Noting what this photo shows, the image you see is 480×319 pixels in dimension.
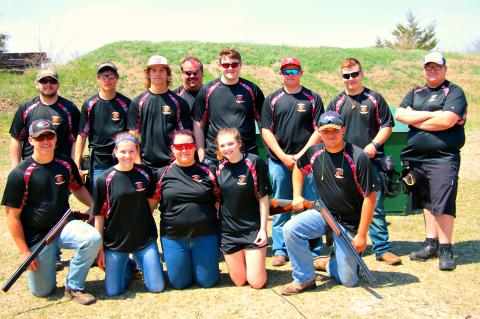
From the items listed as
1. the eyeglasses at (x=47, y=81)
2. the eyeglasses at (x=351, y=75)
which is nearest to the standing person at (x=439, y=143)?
the eyeglasses at (x=351, y=75)

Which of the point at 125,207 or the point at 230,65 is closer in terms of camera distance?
the point at 125,207

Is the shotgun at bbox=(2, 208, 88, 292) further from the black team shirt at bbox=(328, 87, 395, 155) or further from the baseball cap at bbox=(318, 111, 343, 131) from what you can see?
the black team shirt at bbox=(328, 87, 395, 155)

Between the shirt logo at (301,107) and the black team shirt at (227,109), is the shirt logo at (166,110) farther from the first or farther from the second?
the shirt logo at (301,107)

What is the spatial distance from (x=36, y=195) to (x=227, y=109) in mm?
2056

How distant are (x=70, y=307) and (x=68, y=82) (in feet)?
63.6

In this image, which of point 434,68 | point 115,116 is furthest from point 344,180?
point 115,116

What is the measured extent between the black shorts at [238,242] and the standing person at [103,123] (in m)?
1.54

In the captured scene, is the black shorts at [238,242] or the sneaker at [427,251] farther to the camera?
the sneaker at [427,251]

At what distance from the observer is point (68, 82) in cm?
2194

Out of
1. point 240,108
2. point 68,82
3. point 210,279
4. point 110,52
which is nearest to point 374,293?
point 210,279

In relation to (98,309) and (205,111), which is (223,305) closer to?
(98,309)

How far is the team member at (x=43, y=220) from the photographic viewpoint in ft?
14.0

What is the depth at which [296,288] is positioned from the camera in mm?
4371

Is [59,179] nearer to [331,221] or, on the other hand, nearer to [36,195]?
[36,195]
